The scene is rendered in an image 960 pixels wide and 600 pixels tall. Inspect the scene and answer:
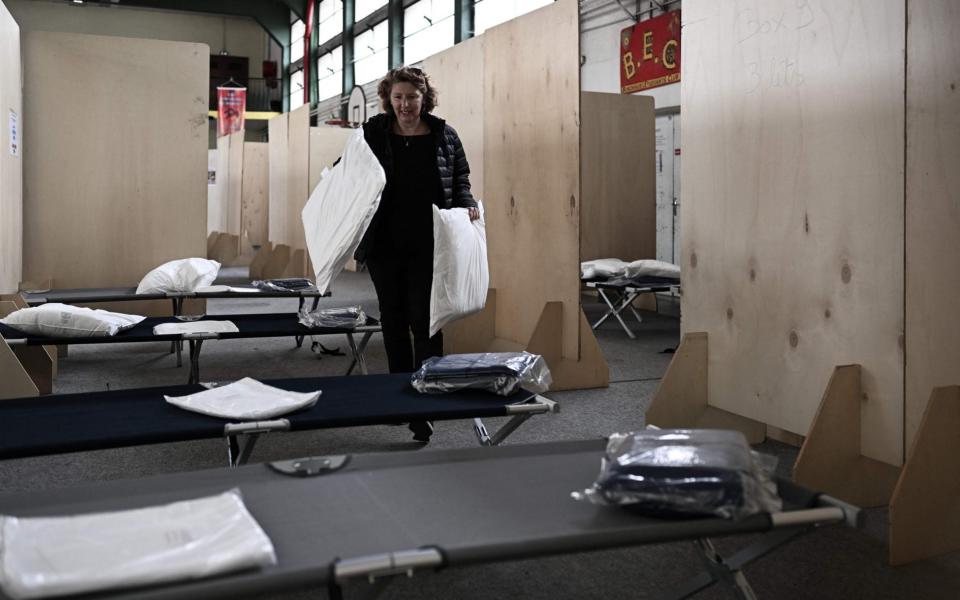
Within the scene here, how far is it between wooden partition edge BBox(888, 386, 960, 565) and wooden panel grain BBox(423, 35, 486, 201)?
286cm

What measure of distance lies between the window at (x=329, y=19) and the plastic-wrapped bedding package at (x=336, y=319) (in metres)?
13.2

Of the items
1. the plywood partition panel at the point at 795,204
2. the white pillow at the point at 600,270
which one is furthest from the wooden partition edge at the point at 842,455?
the white pillow at the point at 600,270

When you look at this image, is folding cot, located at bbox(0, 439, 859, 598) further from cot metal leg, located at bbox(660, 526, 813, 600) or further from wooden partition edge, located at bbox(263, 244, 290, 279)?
wooden partition edge, located at bbox(263, 244, 290, 279)

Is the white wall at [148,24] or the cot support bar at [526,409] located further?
the white wall at [148,24]

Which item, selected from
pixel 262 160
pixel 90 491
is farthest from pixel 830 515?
pixel 262 160

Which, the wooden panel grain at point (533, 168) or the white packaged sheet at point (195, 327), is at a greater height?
the wooden panel grain at point (533, 168)

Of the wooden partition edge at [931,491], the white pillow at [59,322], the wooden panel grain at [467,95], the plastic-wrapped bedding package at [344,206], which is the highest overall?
the wooden panel grain at [467,95]

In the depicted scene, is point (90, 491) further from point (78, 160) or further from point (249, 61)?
point (249, 61)

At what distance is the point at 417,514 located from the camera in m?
1.38

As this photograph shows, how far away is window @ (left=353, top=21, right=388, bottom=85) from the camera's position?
14.1 metres

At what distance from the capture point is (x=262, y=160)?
11.1 m

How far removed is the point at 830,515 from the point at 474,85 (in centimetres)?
367

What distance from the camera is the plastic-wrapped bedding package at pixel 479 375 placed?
228 cm

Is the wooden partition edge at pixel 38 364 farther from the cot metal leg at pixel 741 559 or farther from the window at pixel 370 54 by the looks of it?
the window at pixel 370 54
